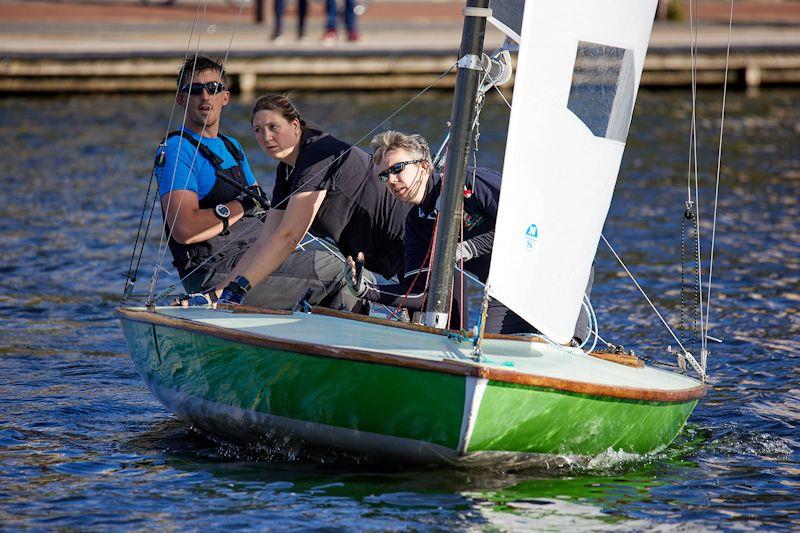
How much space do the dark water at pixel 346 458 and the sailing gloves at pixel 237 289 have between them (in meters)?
0.64

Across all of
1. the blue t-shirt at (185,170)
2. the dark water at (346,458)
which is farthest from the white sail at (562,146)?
the blue t-shirt at (185,170)

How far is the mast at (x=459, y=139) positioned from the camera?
511cm

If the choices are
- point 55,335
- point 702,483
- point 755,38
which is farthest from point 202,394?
point 755,38

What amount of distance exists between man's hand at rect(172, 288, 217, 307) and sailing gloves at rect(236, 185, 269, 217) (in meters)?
0.56

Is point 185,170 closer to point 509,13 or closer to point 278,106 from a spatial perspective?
point 278,106

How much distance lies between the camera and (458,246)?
217 inches

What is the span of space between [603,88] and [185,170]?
6.98 feet

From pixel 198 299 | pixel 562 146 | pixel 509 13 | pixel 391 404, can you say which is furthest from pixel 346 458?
pixel 509 13

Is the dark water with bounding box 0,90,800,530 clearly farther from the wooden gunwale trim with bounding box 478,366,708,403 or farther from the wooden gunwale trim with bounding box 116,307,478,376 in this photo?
the wooden gunwale trim with bounding box 116,307,478,376

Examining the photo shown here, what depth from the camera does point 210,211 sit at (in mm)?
6191

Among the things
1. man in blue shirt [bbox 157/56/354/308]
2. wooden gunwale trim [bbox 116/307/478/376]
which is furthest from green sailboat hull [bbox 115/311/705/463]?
man in blue shirt [bbox 157/56/354/308]

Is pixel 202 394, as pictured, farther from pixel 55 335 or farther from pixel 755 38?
pixel 755 38

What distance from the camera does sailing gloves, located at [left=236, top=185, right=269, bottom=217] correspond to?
6.36 metres

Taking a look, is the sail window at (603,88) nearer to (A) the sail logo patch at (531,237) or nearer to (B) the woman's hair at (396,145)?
(A) the sail logo patch at (531,237)
